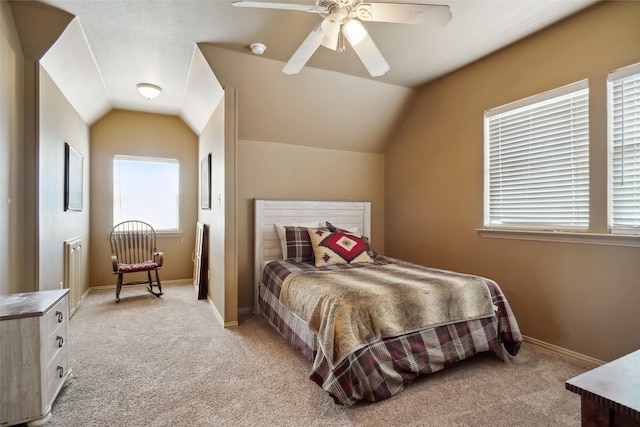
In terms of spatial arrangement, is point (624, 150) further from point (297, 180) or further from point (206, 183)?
point (206, 183)

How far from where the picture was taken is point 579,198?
243 centimetres

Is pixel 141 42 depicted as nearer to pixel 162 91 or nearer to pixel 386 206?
pixel 162 91

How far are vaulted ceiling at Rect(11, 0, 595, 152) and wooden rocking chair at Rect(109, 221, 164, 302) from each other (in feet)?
5.28

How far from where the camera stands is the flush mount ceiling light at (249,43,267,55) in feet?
9.12

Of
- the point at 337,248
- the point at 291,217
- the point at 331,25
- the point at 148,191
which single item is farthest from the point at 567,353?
the point at 148,191

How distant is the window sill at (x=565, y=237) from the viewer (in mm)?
2152

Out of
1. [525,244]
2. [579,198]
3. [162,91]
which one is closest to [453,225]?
[525,244]

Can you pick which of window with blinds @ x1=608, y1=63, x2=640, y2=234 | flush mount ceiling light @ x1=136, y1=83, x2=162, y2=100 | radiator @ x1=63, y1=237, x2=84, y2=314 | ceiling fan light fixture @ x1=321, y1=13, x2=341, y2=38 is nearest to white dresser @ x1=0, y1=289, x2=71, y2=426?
radiator @ x1=63, y1=237, x2=84, y2=314

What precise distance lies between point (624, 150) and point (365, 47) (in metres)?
1.95

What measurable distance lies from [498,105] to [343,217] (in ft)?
6.82

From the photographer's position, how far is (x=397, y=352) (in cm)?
199

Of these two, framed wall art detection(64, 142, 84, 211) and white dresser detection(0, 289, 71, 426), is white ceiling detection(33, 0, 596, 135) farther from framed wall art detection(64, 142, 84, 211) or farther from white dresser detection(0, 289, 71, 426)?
white dresser detection(0, 289, 71, 426)

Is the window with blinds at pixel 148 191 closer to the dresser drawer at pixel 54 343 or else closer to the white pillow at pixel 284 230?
the white pillow at pixel 284 230

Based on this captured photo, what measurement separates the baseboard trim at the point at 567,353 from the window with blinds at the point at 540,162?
955 mm
